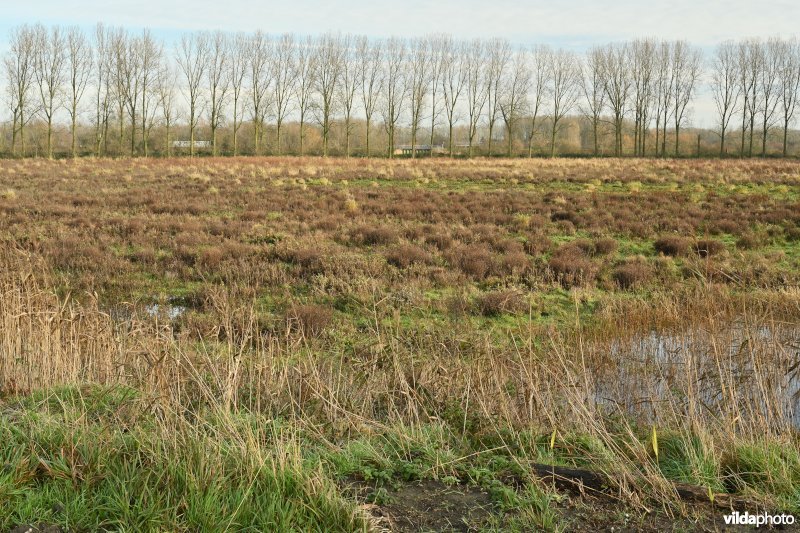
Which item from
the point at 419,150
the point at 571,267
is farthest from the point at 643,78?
the point at 571,267

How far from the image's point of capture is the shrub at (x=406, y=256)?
40.2ft

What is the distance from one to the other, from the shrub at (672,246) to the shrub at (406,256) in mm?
Result: 4837

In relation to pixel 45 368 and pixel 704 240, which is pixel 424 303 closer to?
pixel 45 368

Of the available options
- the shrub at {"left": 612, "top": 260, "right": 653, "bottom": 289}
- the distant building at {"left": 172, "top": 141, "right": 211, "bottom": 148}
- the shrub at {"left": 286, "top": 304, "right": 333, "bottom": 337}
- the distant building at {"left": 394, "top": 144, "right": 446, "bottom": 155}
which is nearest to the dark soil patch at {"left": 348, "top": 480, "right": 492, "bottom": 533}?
the shrub at {"left": 286, "top": 304, "right": 333, "bottom": 337}

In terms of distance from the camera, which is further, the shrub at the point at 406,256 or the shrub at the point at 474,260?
the shrub at the point at 406,256

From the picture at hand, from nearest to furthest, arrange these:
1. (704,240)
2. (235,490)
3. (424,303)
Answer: (235,490) → (424,303) → (704,240)

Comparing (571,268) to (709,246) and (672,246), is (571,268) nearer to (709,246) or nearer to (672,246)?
(672,246)

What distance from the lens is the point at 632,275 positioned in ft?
37.3

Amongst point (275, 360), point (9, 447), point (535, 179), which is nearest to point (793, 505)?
point (275, 360)

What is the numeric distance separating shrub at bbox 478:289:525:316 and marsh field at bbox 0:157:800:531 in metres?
0.03

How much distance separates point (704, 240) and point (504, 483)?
11648 millimetres

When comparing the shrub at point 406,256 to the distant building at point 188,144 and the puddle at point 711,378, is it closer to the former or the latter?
the puddle at point 711,378

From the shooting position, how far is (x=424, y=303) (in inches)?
387

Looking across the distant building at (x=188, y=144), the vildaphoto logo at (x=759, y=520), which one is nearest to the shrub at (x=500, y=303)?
the vildaphoto logo at (x=759, y=520)
